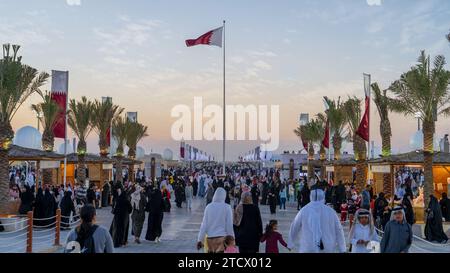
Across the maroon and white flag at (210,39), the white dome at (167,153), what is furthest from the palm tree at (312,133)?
the white dome at (167,153)

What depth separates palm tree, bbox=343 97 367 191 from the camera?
29422 mm

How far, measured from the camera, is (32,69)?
19.7 meters

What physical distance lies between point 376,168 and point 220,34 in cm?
1183

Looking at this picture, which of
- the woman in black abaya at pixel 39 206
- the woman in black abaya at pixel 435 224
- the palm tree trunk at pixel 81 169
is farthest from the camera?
the palm tree trunk at pixel 81 169

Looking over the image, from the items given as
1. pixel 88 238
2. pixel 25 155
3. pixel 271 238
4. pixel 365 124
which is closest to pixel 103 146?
pixel 25 155

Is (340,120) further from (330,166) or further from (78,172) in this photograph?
(78,172)

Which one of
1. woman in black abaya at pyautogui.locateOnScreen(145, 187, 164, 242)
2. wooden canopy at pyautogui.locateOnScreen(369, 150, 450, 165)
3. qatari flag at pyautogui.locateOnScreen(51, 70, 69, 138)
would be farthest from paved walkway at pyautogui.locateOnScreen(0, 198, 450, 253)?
qatari flag at pyautogui.locateOnScreen(51, 70, 69, 138)

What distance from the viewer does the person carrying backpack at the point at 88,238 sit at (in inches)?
205

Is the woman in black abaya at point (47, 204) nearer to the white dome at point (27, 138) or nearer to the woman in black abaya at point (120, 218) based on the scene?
the woman in black abaya at point (120, 218)

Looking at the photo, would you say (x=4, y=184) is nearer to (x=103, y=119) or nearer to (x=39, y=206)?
(x=39, y=206)

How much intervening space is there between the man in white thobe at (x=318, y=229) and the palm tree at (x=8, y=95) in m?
13.9

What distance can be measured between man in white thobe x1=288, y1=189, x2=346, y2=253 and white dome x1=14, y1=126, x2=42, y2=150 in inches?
1237

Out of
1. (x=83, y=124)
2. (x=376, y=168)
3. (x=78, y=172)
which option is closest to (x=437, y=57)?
(x=376, y=168)

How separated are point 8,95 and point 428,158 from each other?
49.7ft
